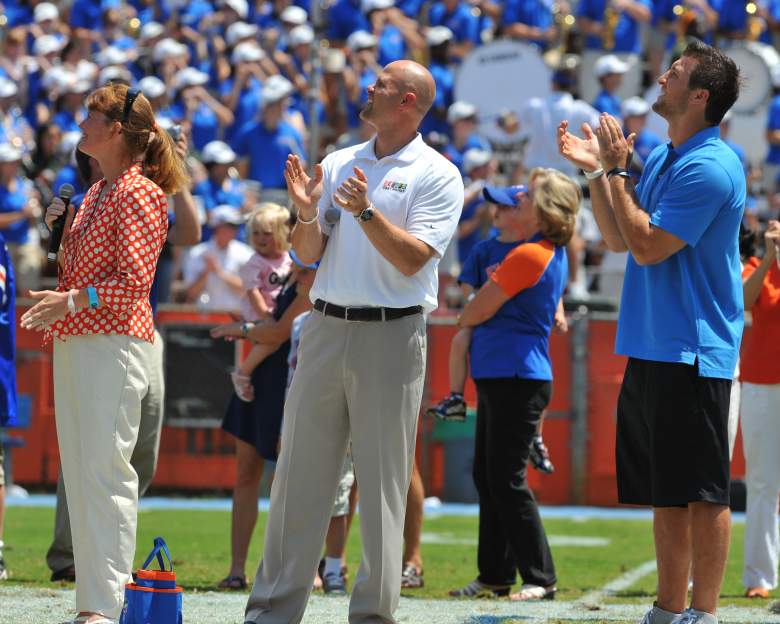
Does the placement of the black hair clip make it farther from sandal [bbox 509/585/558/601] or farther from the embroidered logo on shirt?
sandal [bbox 509/585/558/601]

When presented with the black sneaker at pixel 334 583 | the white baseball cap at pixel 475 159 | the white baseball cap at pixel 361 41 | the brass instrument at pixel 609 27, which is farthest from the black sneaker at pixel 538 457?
the brass instrument at pixel 609 27

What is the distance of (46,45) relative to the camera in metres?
19.4

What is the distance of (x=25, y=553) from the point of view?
9.47 m

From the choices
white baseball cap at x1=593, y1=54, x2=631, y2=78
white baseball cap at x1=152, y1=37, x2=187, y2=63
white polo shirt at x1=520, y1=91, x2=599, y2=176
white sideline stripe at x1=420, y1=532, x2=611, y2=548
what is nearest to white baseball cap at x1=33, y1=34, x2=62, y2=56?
white baseball cap at x1=152, y1=37, x2=187, y2=63

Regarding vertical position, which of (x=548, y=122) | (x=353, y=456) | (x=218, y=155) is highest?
(x=548, y=122)

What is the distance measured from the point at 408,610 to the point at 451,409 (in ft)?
4.55

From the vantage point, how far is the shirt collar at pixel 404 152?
5957 millimetres

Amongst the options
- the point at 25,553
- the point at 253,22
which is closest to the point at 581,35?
the point at 253,22

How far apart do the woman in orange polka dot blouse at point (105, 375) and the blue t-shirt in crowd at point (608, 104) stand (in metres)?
11.9

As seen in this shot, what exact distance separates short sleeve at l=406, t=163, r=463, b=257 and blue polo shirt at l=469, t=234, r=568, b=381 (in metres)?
1.87

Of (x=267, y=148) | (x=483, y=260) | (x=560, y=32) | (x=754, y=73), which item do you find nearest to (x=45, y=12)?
(x=267, y=148)

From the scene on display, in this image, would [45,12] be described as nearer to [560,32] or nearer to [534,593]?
[560,32]

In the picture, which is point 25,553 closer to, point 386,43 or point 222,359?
point 222,359

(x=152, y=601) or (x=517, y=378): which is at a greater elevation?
(x=517, y=378)
